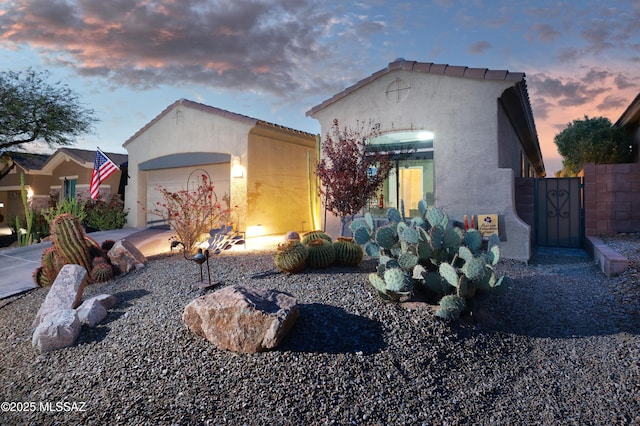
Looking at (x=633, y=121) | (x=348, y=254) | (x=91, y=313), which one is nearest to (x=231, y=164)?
(x=348, y=254)

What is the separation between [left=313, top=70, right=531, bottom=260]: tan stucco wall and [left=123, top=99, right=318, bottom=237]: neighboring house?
4062 mm

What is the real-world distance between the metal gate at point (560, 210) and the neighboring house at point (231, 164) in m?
6.22

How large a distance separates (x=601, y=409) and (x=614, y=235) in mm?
7912

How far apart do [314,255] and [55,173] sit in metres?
19.9

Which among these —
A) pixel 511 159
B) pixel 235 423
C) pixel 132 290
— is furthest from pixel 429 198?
pixel 235 423

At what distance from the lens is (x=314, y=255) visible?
6.30 m

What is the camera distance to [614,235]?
9508 millimetres

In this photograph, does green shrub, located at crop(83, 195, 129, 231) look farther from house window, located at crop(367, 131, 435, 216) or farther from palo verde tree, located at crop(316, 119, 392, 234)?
house window, located at crop(367, 131, 435, 216)

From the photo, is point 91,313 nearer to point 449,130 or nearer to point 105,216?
point 449,130

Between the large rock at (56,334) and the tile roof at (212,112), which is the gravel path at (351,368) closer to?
the large rock at (56,334)

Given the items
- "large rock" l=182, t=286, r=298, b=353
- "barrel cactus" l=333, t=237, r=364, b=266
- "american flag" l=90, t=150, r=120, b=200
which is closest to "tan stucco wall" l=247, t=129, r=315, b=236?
"american flag" l=90, t=150, r=120, b=200

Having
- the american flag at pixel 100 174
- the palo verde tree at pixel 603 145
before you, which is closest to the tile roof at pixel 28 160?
the american flag at pixel 100 174

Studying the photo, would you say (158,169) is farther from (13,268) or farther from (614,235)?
(614,235)

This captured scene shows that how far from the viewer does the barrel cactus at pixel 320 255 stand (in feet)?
20.6
